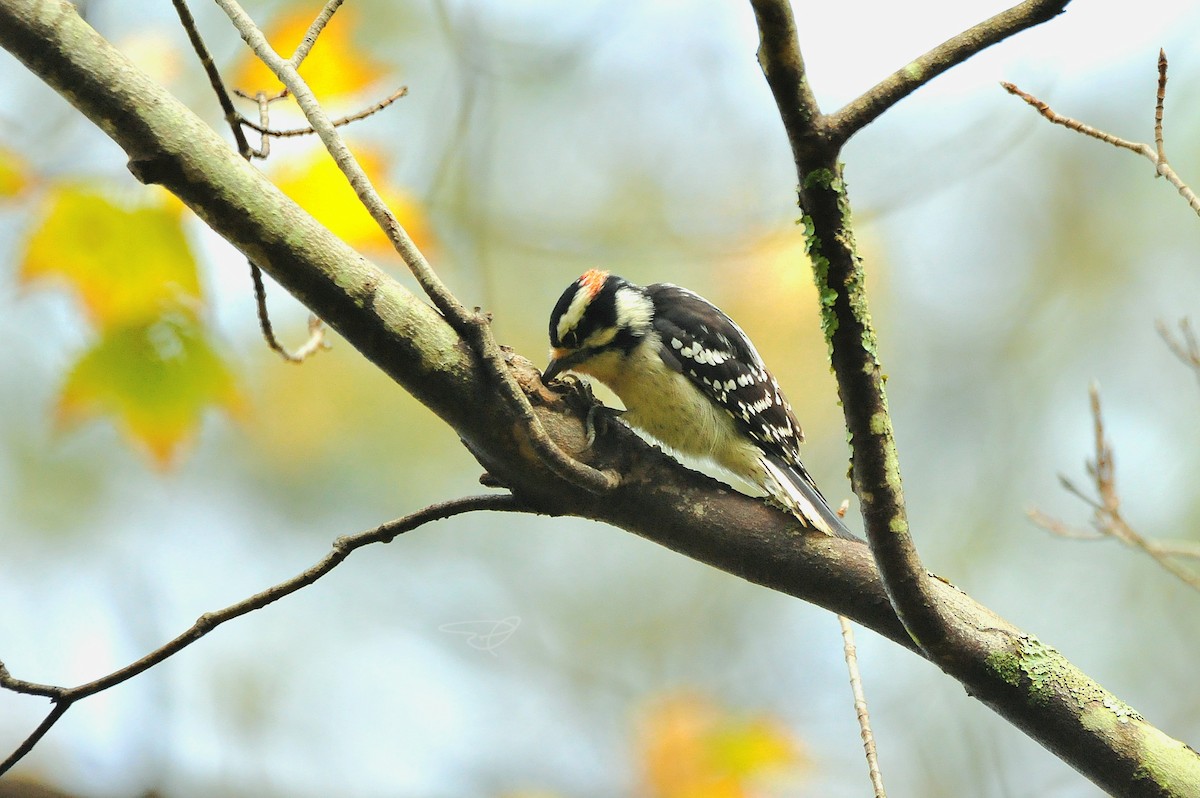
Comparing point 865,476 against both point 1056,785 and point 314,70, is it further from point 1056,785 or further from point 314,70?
point 1056,785

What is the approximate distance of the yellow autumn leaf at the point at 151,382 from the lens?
276 cm

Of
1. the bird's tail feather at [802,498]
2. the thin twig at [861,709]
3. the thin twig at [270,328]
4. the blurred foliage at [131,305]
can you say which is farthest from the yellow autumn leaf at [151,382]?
the thin twig at [861,709]

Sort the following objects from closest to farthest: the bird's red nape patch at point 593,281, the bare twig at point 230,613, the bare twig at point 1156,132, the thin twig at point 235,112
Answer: the bare twig at point 230,613
the bare twig at point 1156,132
the thin twig at point 235,112
the bird's red nape patch at point 593,281

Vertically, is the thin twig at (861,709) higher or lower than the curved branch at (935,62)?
lower

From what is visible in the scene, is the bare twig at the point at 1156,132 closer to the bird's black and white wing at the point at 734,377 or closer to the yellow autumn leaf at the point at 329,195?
the bird's black and white wing at the point at 734,377

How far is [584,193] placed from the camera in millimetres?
6242

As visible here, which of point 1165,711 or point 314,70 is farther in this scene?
point 1165,711

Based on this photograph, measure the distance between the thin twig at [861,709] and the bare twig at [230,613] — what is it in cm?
84

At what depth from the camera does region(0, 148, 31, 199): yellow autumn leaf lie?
8.80 feet

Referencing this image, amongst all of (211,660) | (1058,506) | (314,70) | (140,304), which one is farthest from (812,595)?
(1058,506)

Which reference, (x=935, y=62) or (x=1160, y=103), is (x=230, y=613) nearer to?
(x=935, y=62)

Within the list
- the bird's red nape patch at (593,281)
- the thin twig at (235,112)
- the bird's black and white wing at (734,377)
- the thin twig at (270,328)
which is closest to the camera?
the thin twig at (235,112)

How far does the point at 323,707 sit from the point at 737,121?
4.59m

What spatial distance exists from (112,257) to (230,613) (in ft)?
5.00
